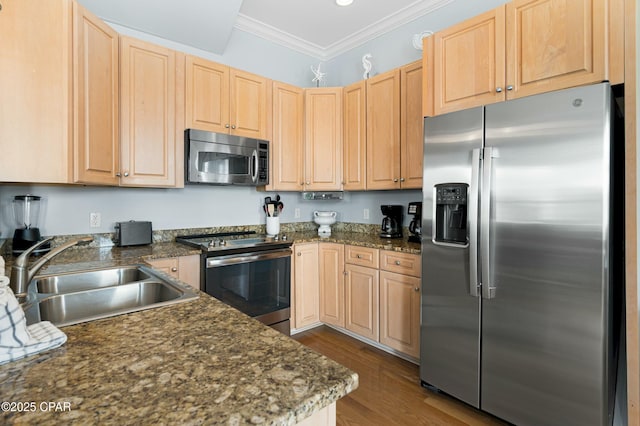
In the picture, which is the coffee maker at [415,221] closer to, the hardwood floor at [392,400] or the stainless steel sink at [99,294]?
the hardwood floor at [392,400]

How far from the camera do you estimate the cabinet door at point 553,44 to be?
1.49 m

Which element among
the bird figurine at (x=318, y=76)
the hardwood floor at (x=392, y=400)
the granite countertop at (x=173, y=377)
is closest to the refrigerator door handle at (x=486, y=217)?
the hardwood floor at (x=392, y=400)

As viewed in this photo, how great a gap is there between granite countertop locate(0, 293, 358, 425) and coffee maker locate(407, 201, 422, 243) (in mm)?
2021

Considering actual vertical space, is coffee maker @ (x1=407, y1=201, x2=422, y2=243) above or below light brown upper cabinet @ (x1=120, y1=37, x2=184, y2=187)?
below

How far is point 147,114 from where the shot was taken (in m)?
2.35

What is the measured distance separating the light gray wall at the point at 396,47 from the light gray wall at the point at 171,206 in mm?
1321

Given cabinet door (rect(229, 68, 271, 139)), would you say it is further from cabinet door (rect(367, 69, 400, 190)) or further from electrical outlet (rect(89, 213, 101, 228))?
electrical outlet (rect(89, 213, 101, 228))

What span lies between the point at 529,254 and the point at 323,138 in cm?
216

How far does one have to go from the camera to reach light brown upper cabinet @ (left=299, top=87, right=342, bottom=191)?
10.5 feet

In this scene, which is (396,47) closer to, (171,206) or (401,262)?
(401,262)

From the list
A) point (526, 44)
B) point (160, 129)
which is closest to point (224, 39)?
point (160, 129)

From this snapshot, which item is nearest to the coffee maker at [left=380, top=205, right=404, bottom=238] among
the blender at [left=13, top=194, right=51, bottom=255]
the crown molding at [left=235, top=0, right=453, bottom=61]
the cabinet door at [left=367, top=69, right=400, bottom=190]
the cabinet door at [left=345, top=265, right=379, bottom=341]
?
the cabinet door at [left=367, top=69, right=400, bottom=190]

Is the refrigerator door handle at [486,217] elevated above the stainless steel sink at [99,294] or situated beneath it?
elevated above

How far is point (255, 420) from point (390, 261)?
6.93 ft
